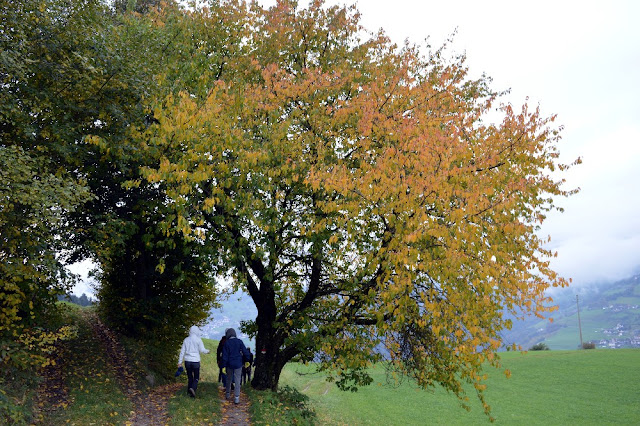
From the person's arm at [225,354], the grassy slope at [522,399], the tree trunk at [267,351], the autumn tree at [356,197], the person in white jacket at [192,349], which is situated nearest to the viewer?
the autumn tree at [356,197]

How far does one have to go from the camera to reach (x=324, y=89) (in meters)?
14.3

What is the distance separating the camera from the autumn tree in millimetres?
9859

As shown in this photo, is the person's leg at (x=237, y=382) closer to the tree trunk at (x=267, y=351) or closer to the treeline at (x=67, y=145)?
the tree trunk at (x=267, y=351)

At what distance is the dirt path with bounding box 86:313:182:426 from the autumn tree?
143 inches

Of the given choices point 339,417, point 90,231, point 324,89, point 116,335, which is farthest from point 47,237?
point 339,417

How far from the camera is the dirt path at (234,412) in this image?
40.7 feet

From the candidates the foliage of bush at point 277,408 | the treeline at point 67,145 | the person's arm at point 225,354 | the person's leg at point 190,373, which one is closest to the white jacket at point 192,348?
the person's leg at point 190,373

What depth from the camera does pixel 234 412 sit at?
43.7 feet

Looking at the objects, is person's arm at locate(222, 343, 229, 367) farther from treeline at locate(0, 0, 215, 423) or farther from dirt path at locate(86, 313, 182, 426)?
treeline at locate(0, 0, 215, 423)

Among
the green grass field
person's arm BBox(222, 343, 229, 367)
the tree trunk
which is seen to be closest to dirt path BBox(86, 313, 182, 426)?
the green grass field

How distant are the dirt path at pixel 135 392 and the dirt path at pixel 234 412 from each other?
1631 mm

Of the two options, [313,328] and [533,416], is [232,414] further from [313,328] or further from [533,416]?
[533,416]

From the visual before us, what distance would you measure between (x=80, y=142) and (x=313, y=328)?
940 cm

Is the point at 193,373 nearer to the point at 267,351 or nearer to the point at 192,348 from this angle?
the point at 192,348
